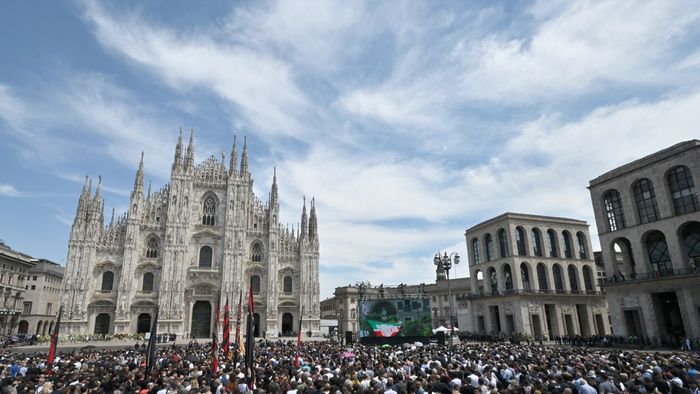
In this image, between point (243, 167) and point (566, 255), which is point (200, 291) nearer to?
point (243, 167)

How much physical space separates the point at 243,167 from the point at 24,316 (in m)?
44.1

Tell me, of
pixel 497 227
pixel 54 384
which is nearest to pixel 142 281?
pixel 54 384

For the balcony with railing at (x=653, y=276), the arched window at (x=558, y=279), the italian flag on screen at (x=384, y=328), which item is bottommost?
the italian flag on screen at (x=384, y=328)

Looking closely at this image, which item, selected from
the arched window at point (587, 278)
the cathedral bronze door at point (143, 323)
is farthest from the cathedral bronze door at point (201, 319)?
the arched window at point (587, 278)

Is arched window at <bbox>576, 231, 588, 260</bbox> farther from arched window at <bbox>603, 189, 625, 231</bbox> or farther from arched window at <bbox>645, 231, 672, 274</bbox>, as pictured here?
arched window at <bbox>645, 231, 672, 274</bbox>

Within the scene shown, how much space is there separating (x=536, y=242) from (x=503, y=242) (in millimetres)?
3889

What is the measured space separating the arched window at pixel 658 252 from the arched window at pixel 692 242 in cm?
144

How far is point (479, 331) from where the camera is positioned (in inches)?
2087

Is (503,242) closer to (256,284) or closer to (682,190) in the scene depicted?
(682,190)

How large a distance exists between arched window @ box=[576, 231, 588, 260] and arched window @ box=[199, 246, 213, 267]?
46611 millimetres

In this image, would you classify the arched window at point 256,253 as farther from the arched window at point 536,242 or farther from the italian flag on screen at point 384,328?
the arched window at point 536,242

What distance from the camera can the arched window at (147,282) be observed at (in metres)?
50.5

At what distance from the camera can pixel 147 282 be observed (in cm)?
Result: 5084

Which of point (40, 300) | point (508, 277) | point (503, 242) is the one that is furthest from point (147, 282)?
point (508, 277)
